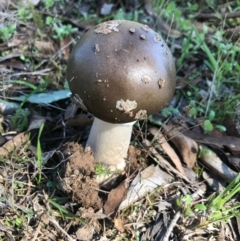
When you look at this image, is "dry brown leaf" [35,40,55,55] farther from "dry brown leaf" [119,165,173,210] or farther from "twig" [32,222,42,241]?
"twig" [32,222,42,241]

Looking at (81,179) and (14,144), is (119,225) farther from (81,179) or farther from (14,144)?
(14,144)

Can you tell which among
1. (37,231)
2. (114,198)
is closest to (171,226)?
(114,198)

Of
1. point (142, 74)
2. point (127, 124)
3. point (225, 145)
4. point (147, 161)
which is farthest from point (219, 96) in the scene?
point (142, 74)

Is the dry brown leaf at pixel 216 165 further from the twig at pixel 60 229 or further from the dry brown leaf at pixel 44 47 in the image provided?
the dry brown leaf at pixel 44 47

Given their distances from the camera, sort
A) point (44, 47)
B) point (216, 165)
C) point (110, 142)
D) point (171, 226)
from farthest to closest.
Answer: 1. point (44, 47)
2. point (216, 165)
3. point (110, 142)
4. point (171, 226)

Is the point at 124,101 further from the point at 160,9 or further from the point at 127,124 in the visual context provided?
the point at 160,9

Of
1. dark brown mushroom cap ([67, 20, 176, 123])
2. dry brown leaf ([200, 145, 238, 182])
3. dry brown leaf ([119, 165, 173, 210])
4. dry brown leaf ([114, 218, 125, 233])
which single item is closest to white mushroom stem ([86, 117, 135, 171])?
dry brown leaf ([119, 165, 173, 210])

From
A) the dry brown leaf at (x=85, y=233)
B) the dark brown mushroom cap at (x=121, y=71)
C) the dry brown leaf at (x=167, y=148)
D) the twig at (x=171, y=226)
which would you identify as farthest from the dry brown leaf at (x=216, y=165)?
the dry brown leaf at (x=85, y=233)
